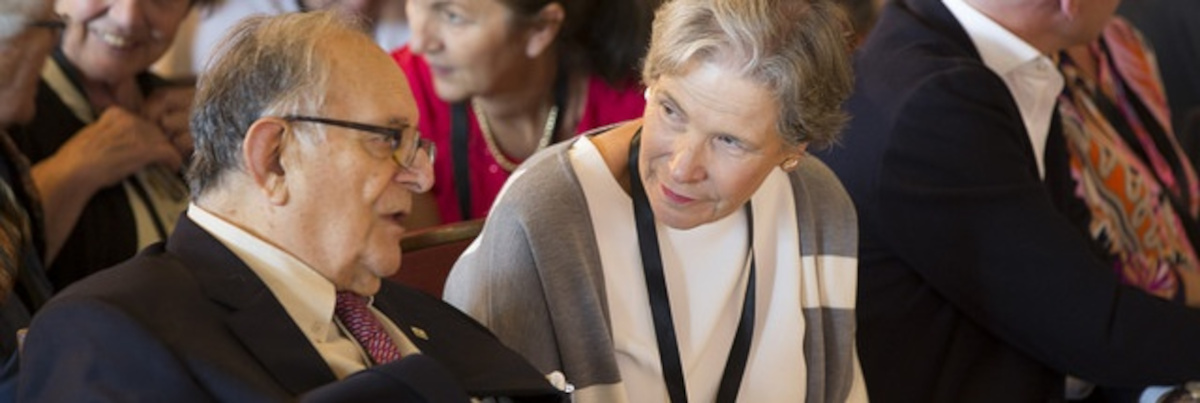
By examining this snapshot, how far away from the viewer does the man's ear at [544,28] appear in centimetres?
343

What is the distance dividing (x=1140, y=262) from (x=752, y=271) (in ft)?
3.56

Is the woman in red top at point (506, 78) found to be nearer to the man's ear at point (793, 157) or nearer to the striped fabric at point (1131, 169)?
the striped fabric at point (1131, 169)

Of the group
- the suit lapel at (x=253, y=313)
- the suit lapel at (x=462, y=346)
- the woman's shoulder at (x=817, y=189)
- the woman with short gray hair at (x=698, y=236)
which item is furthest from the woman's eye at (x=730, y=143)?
the suit lapel at (x=253, y=313)

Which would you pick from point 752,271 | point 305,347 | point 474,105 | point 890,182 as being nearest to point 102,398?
point 305,347

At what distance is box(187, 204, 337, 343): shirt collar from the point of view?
1.93 metres

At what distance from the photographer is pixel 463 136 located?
346 centimetres

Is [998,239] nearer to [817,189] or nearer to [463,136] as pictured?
[817,189]

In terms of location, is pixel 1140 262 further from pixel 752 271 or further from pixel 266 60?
pixel 266 60

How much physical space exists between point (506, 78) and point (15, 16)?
99 centimetres

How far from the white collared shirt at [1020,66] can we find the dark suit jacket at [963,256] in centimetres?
4

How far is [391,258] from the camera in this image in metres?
2.02

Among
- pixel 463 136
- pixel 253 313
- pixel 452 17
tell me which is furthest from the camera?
pixel 463 136

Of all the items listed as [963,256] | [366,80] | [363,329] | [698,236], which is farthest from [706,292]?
[366,80]

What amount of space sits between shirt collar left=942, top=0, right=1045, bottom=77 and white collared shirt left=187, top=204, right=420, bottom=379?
1383 millimetres
